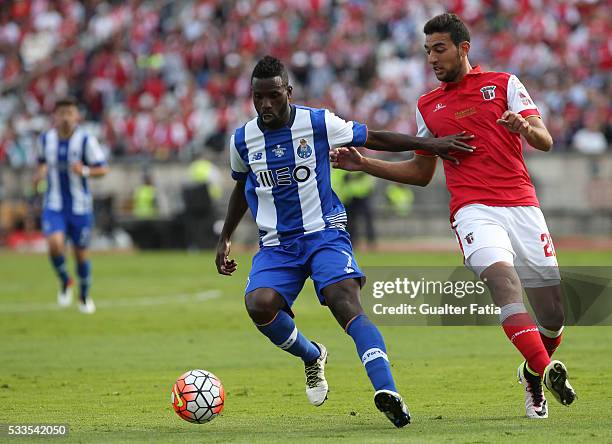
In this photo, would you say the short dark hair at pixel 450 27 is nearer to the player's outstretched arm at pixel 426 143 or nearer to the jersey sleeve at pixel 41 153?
the player's outstretched arm at pixel 426 143

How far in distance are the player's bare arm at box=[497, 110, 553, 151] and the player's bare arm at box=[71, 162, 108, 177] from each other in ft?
29.5

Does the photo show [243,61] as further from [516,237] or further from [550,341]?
[516,237]

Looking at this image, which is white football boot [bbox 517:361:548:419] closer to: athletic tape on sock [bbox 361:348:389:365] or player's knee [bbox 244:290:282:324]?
athletic tape on sock [bbox 361:348:389:365]

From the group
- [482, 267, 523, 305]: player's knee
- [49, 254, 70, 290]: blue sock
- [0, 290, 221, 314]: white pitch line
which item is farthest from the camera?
[0, 290, 221, 314]: white pitch line

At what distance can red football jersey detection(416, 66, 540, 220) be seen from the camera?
810cm

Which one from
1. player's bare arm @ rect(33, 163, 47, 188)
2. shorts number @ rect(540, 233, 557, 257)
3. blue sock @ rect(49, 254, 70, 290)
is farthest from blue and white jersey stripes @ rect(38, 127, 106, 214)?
shorts number @ rect(540, 233, 557, 257)

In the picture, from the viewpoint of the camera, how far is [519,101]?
812cm

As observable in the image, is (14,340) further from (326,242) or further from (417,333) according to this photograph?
(326,242)

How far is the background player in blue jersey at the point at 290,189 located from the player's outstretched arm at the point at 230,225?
0.19 metres

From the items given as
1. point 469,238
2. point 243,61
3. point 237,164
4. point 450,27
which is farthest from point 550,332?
point 243,61

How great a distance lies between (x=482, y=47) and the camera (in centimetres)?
2992

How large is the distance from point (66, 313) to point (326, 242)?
29.2ft

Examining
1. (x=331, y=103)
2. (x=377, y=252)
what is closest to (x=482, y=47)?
(x=331, y=103)

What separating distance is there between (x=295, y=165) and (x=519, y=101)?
1.56m
